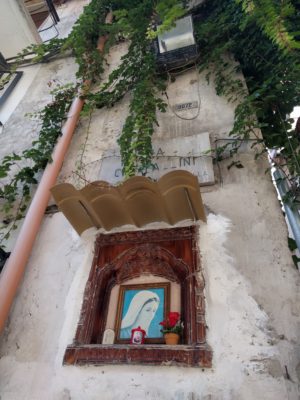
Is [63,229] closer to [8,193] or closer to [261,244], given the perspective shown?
[8,193]

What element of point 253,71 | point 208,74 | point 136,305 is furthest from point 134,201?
point 253,71

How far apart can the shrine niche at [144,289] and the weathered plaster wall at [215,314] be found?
74 mm

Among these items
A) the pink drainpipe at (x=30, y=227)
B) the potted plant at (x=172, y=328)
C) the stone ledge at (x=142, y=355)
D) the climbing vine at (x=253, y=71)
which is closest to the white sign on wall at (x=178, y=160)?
the climbing vine at (x=253, y=71)

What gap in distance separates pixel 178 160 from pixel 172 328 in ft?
5.93

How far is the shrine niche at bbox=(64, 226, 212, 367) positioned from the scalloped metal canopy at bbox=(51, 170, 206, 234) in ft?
0.50

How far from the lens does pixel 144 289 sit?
2871 millimetres

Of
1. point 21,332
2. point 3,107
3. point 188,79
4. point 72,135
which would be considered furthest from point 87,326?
point 3,107

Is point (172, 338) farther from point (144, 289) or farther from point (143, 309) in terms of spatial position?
point (144, 289)

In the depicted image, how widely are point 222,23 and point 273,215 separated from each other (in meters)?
3.10

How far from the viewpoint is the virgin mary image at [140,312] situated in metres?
2.65

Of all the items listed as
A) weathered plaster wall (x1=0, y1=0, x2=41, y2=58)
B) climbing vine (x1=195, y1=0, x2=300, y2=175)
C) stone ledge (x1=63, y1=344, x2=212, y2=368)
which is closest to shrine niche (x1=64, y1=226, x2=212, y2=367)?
stone ledge (x1=63, y1=344, x2=212, y2=368)

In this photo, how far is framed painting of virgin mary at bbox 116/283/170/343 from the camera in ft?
8.56

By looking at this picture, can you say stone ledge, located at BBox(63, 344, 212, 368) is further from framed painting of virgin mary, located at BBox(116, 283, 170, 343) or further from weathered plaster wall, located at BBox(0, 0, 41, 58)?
weathered plaster wall, located at BBox(0, 0, 41, 58)

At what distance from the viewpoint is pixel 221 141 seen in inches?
141
